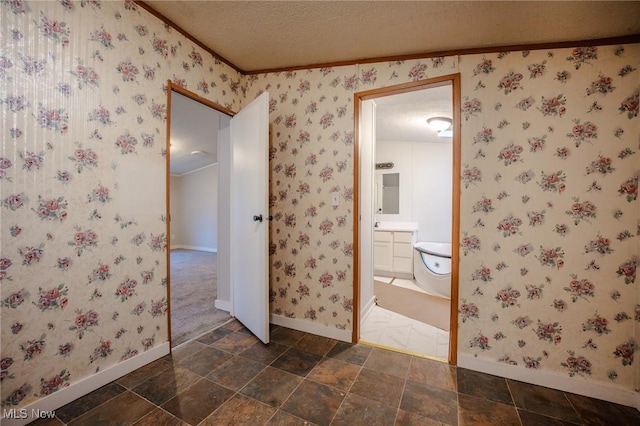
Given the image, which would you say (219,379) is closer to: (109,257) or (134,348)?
(134,348)

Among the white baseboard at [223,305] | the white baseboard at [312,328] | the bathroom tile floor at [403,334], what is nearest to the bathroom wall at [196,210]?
the white baseboard at [223,305]

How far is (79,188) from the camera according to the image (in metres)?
1.34

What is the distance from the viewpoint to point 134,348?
159 centimetres

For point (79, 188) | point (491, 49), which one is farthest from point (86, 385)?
point (491, 49)

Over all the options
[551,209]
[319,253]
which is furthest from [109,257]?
[551,209]

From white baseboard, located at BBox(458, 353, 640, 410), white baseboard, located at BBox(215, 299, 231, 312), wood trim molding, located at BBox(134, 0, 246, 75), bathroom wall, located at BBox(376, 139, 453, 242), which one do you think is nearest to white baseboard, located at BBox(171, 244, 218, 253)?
white baseboard, located at BBox(215, 299, 231, 312)

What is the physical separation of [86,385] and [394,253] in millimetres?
3549

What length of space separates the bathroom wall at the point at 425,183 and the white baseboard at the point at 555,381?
277 centimetres

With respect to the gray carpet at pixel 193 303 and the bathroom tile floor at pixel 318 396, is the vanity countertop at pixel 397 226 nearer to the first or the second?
the bathroom tile floor at pixel 318 396

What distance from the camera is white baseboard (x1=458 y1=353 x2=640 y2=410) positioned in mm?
1418

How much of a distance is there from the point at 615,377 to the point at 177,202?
856 cm

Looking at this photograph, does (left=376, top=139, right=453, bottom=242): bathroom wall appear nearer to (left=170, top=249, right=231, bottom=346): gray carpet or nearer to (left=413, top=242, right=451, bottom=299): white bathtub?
(left=413, top=242, right=451, bottom=299): white bathtub

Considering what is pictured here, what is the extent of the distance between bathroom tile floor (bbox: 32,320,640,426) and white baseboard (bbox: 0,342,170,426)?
0.11 feet

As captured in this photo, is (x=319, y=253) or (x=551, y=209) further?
(x=319, y=253)
